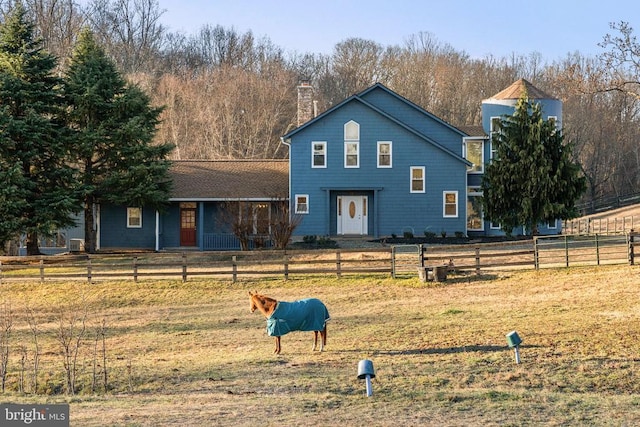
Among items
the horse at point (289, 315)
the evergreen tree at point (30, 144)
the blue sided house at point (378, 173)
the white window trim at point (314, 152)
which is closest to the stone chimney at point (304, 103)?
the blue sided house at point (378, 173)

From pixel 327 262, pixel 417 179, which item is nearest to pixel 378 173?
pixel 417 179

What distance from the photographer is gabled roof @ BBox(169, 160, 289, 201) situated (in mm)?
36562

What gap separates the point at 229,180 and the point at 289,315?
24385mm

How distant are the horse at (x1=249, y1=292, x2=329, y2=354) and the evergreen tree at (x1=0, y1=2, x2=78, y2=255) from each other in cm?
1860

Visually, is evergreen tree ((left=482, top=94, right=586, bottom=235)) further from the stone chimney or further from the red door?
the red door

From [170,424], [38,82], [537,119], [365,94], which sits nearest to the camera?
[170,424]

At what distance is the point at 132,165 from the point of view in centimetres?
3375

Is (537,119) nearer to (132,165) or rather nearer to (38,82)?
(132,165)

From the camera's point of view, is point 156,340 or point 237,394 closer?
point 237,394

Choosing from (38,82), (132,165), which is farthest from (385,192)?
(38,82)

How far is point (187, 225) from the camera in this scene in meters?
37.8

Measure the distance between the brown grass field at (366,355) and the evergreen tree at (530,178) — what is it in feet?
32.8

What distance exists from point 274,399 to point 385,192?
2635 cm

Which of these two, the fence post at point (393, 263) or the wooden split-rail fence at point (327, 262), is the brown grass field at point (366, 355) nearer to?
the fence post at point (393, 263)
